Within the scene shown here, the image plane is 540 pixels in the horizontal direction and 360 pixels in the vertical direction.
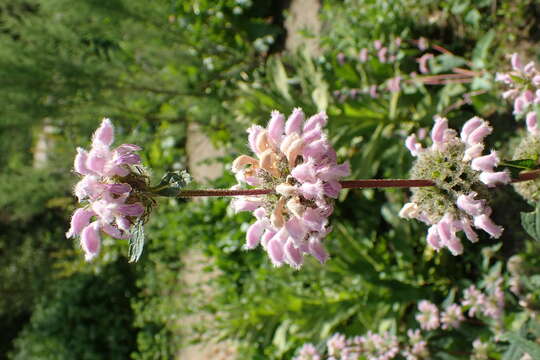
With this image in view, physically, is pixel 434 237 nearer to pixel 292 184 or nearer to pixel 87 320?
pixel 292 184

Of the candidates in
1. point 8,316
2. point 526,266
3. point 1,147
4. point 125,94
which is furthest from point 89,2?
point 8,316

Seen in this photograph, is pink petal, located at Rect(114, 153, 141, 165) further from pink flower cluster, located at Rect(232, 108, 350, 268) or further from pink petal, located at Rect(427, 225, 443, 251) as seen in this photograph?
pink petal, located at Rect(427, 225, 443, 251)

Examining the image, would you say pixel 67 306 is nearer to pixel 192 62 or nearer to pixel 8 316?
pixel 8 316

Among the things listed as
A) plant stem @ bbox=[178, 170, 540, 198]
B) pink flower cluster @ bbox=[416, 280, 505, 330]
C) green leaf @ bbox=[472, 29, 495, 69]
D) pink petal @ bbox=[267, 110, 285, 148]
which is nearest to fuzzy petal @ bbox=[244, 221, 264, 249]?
plant stem @ bbox=[178, 170, 540, 198]

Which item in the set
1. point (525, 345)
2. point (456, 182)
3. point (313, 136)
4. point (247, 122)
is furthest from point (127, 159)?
point (247, 122)

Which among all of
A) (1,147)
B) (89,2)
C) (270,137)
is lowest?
(270,137)

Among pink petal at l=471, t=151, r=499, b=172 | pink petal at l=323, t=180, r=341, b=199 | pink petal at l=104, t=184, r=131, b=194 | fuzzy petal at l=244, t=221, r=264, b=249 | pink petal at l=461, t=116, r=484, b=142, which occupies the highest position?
pink petal at l=461, t=116, r=484, b=142
